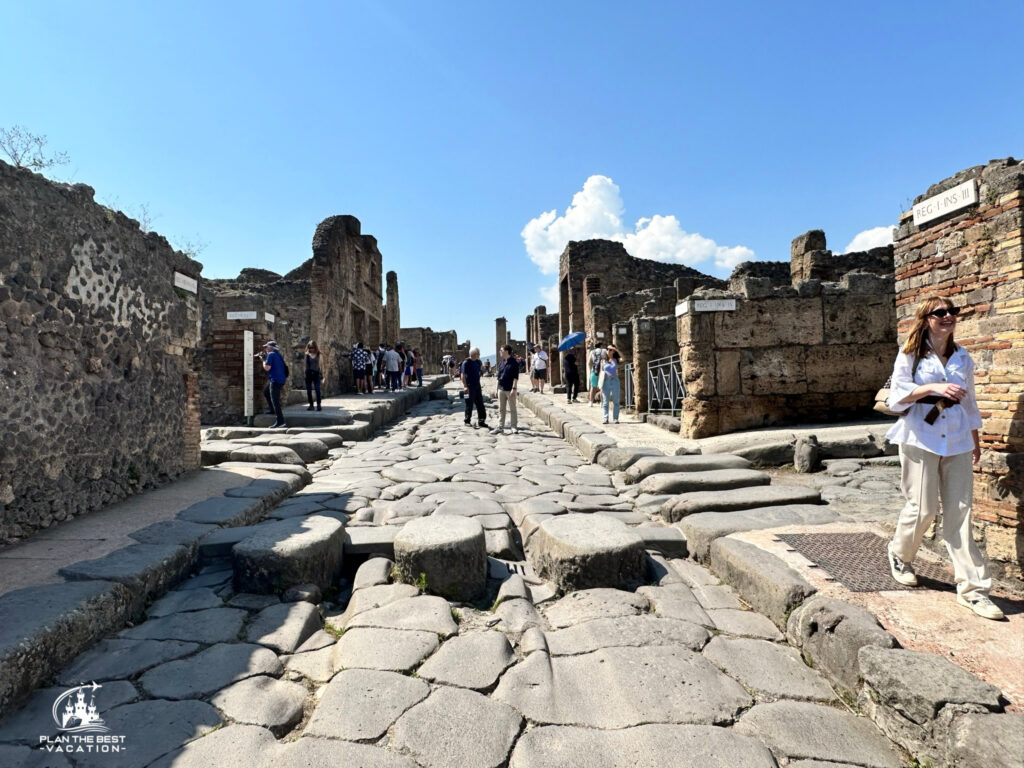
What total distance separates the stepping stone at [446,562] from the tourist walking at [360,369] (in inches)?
481

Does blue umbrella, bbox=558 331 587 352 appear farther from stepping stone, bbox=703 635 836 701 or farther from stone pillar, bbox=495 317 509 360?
stone pillar, bbox=495 317 509 360

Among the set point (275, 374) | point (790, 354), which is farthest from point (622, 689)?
point (275, 374)

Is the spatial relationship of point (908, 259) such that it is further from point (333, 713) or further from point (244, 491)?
point (244, 491)

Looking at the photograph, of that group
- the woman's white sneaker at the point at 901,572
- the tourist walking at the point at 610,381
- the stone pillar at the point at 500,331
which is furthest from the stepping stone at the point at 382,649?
the stone pillar at the point at 500,331

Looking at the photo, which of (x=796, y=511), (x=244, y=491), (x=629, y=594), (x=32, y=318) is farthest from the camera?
(x=244, y=491)

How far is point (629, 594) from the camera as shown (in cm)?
290

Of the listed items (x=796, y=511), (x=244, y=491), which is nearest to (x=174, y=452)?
(x=244, y=491)

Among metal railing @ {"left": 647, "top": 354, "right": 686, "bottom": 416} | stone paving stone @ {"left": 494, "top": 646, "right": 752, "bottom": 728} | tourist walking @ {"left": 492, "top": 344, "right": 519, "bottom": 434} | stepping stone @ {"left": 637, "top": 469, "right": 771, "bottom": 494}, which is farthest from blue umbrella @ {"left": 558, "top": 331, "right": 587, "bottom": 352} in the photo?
stone paving stone @ {"left": 494, "top": 646, "right": 752, "bottom": 728}

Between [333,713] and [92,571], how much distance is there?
64.9 inches

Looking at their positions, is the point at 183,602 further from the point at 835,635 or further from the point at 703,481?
the point at 703,481

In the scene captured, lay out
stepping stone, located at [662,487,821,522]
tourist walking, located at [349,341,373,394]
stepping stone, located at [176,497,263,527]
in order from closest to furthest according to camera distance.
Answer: stepping stone, located at [176,497,263,527], stepping stone, located at [662,487,821,522], tourist walking, located at [349,341,373,394]

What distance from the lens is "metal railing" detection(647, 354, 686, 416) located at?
9.80 metres

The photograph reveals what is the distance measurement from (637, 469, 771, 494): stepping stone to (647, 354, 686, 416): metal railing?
15.9ft

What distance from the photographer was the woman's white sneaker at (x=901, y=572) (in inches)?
101
